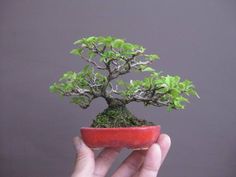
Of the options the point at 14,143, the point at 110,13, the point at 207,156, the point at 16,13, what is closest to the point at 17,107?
the point at 14,143

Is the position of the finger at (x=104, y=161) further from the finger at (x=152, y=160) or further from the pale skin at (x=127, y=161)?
the finger at (x=152, y=160)

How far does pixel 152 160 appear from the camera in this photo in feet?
4.84

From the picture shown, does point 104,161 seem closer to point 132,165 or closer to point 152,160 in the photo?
point 132,165

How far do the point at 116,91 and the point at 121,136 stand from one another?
10.1 inches

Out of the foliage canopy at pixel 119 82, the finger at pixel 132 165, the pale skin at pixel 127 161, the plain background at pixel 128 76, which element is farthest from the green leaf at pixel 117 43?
the plain background at pixel 128 76

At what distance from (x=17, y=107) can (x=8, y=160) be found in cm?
35

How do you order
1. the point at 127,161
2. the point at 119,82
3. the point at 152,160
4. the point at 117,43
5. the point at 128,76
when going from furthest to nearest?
the point at 128,76 < the point at 127,161 < the point at 119,82 < the point at 152,160 < the point at 117,43

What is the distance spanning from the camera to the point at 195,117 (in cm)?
232

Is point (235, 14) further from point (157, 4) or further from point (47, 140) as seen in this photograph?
point (47, 140)

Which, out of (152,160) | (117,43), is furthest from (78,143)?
(117,43)

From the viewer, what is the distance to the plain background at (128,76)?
220cm

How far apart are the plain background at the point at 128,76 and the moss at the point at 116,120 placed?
0.70m

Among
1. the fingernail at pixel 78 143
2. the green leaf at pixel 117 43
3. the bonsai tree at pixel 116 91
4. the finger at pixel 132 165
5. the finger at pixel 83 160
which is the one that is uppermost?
the green leaf at pixel 117 43

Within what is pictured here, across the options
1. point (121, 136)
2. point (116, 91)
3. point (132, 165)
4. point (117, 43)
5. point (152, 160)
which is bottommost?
point (132, 165)
